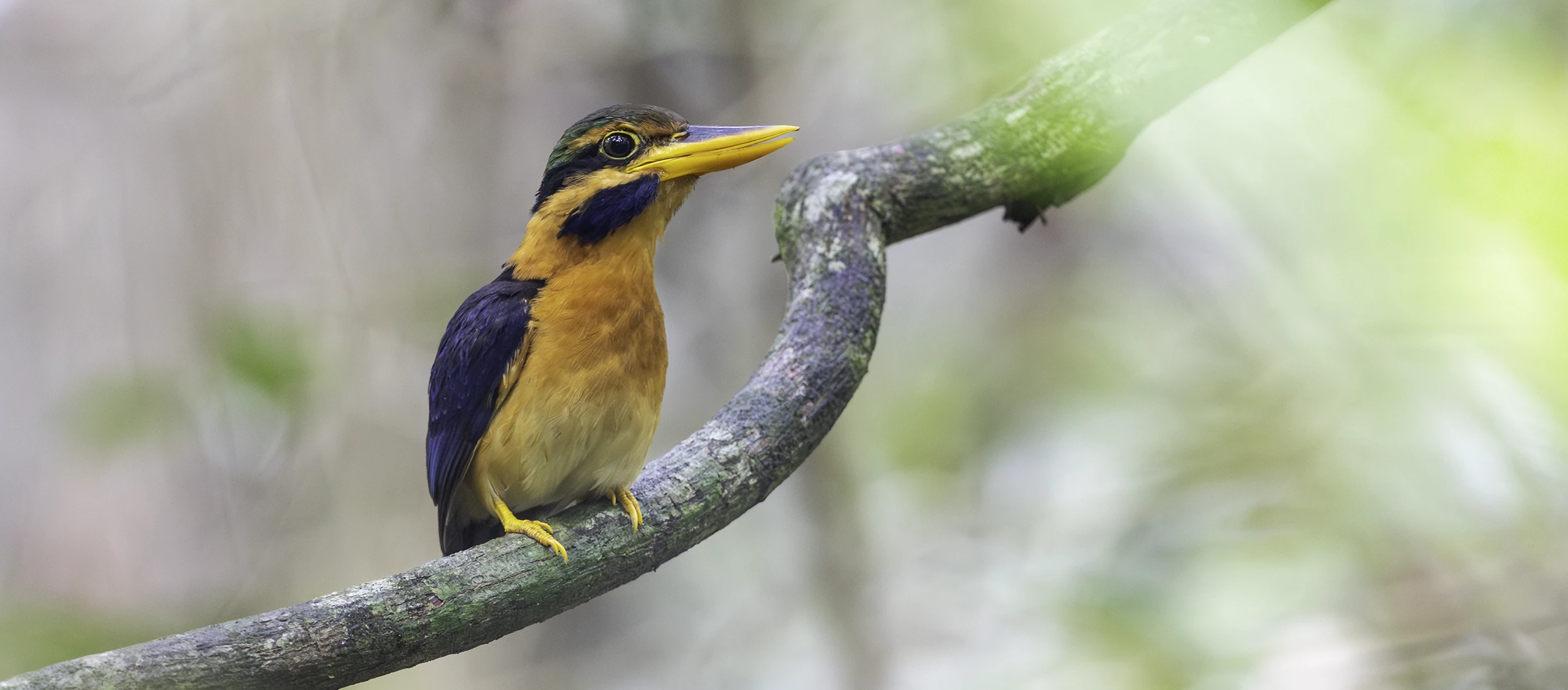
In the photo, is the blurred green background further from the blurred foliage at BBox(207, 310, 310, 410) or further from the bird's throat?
the bird's throat

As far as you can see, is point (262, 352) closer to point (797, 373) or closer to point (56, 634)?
point (56, 634)

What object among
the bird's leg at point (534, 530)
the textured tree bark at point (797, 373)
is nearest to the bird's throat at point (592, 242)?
the textured tree bark at point (797, 373)

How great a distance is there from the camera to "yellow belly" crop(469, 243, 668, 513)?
73.5 inches

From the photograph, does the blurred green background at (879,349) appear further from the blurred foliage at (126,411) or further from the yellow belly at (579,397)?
the yellow belly at (579,397)

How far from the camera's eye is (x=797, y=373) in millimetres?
1974

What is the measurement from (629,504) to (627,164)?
0.59 meters

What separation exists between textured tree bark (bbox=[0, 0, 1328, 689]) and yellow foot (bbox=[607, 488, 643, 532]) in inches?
0.6

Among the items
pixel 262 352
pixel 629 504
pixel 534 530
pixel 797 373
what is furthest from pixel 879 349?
pixel 534 530

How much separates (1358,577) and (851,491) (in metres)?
1.94

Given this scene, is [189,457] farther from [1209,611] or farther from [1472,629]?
[1472,629]

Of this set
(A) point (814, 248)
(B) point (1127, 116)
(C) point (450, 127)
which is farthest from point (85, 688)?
(C) point (450, 127)

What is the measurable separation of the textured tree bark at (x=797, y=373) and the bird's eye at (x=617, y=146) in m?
0.45

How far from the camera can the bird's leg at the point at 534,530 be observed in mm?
1628

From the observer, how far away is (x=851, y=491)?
4.70m
